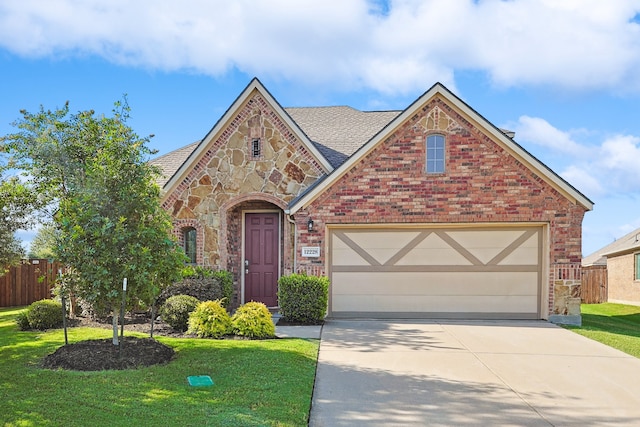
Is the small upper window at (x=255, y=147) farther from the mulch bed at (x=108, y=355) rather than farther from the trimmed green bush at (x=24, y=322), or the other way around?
the trimmed green bush at (x=24, y=322)

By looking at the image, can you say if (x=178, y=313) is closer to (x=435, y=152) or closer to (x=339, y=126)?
(x=435, y=152)

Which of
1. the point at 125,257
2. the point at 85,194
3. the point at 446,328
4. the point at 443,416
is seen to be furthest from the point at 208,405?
the point at 446,328

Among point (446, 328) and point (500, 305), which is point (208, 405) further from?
point (500, 305)

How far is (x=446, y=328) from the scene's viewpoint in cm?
1098

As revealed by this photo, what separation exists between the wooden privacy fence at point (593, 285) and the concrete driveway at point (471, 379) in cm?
1432

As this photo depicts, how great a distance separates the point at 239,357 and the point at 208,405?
6.76ft

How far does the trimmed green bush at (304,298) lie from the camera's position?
11.3 meters

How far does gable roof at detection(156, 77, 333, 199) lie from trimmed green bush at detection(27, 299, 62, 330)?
4.27 m

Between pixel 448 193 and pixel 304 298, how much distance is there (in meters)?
4.35

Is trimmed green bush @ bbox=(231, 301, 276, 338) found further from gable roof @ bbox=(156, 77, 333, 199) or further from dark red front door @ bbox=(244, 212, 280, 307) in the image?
gable roof @ bbox=(156, 77, 333, 199)

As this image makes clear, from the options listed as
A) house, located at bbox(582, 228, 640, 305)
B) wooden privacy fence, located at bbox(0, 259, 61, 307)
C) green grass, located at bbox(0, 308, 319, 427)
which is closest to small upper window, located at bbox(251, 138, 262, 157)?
green grass, located at bbox(0, 308, 319, 427)

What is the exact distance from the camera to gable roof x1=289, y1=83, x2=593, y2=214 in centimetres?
1171

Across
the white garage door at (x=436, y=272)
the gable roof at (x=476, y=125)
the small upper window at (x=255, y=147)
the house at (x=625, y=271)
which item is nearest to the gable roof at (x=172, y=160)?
the small upper window at (x=255, y=147)

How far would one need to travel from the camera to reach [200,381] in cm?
641
